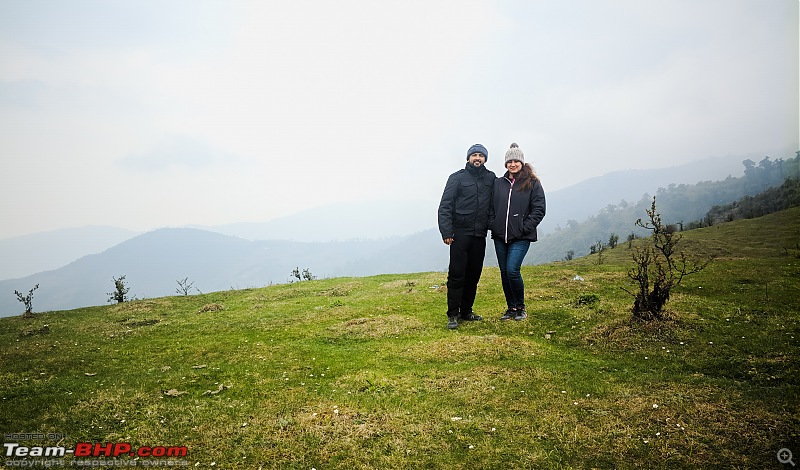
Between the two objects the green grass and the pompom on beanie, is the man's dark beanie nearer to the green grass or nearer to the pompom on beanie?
the pompom on beanie

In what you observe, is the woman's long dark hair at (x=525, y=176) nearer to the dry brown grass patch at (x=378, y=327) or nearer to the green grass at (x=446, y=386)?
the green grass at (x=446, y=386)

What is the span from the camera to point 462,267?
32.7ft

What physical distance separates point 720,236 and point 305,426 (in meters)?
32.5

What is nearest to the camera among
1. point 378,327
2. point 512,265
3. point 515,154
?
point 512,265

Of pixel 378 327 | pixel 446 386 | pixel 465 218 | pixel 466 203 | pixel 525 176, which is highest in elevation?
pixel 525 176

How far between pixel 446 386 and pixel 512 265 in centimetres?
420

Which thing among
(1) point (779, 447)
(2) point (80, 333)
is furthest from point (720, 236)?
(2) point (80, 333)

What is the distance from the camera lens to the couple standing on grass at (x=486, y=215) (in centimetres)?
970

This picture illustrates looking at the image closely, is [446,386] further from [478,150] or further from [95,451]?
[478,150]

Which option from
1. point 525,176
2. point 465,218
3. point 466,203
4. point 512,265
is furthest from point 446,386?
point 525,176

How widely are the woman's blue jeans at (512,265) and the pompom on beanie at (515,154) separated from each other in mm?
2128

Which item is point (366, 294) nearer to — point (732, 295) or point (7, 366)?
point (7, 366)

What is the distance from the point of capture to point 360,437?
502 cm

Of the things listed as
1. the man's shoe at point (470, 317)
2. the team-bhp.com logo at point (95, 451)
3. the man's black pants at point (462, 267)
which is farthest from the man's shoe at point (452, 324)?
the team-bhp.com logo at point (95, 451)
